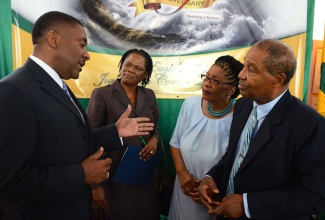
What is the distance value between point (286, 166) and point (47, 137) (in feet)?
3.29

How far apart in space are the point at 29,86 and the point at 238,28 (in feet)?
8.49

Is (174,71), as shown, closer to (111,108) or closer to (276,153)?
(111,108)

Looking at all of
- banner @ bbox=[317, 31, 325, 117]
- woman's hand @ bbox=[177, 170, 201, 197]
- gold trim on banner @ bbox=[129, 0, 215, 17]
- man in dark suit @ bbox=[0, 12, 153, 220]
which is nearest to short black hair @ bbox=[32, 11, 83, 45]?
man in dark suit @ bbox=[0, 12, 153, 220]

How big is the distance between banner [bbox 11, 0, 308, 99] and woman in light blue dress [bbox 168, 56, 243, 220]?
1.17m

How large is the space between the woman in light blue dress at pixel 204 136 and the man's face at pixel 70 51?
88cm

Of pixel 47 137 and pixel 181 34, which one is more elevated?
pixel 181 34

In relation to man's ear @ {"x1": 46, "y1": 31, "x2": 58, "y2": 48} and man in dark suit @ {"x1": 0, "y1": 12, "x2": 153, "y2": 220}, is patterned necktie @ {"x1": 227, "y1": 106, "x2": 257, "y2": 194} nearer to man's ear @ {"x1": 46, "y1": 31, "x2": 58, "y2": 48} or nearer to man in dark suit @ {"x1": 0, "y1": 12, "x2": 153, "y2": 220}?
man in dark suit @ {"x1": 0, "y1": 12, "x2": 153, "y2": 220}

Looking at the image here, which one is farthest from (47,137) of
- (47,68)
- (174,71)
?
(174,71)

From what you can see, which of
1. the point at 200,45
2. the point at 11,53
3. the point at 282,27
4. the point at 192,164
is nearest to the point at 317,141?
the point at 192,164

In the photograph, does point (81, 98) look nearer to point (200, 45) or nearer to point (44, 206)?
point (200, 45)

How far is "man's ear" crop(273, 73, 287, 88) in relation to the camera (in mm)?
1396

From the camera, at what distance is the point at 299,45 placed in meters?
3.28

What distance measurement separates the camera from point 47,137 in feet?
3.96

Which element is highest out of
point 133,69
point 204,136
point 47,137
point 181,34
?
point 181,34
